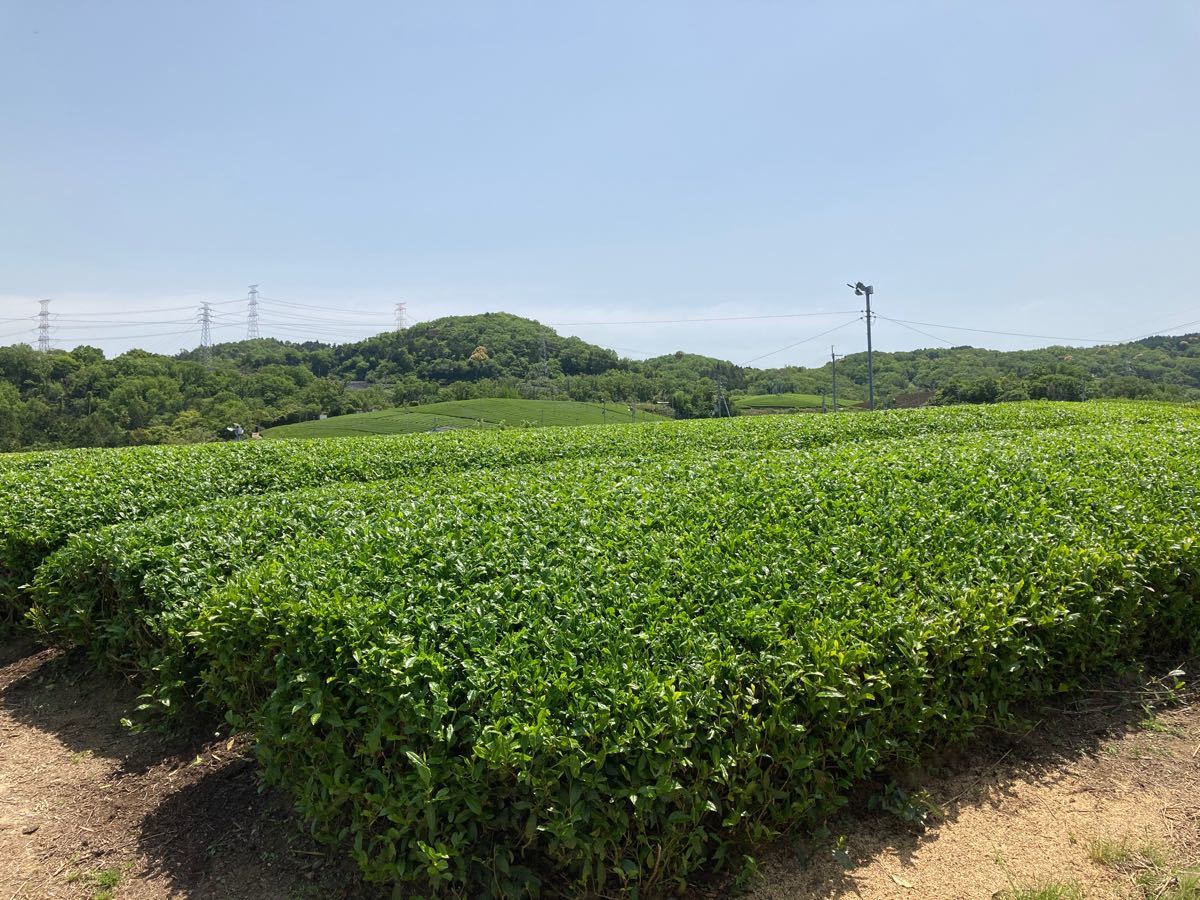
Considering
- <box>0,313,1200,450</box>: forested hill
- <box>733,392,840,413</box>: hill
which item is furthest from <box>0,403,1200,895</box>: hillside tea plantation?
<box>733,392,840,413</box>: hill

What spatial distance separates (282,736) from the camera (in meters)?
2.69

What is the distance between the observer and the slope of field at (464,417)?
52938 mm

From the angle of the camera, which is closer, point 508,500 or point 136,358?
point 508,500

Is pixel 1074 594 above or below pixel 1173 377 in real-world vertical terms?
below

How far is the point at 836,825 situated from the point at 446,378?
8295cm

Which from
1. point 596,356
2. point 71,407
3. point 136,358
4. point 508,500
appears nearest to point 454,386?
point 596,356

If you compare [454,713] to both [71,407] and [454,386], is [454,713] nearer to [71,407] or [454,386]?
[71,407]

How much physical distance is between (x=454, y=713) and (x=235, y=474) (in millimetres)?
6456

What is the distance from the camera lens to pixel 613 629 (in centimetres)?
275

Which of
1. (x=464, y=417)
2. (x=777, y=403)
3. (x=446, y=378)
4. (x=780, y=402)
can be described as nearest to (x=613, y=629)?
(x=464, y=417)

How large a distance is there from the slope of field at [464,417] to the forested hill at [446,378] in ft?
20.2

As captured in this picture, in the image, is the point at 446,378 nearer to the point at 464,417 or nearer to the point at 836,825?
the point at 464,417

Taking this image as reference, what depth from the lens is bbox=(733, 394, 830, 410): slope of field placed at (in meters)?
64.6

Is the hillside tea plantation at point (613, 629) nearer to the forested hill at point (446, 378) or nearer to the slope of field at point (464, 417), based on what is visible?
the forested hill at point (446, 378)
